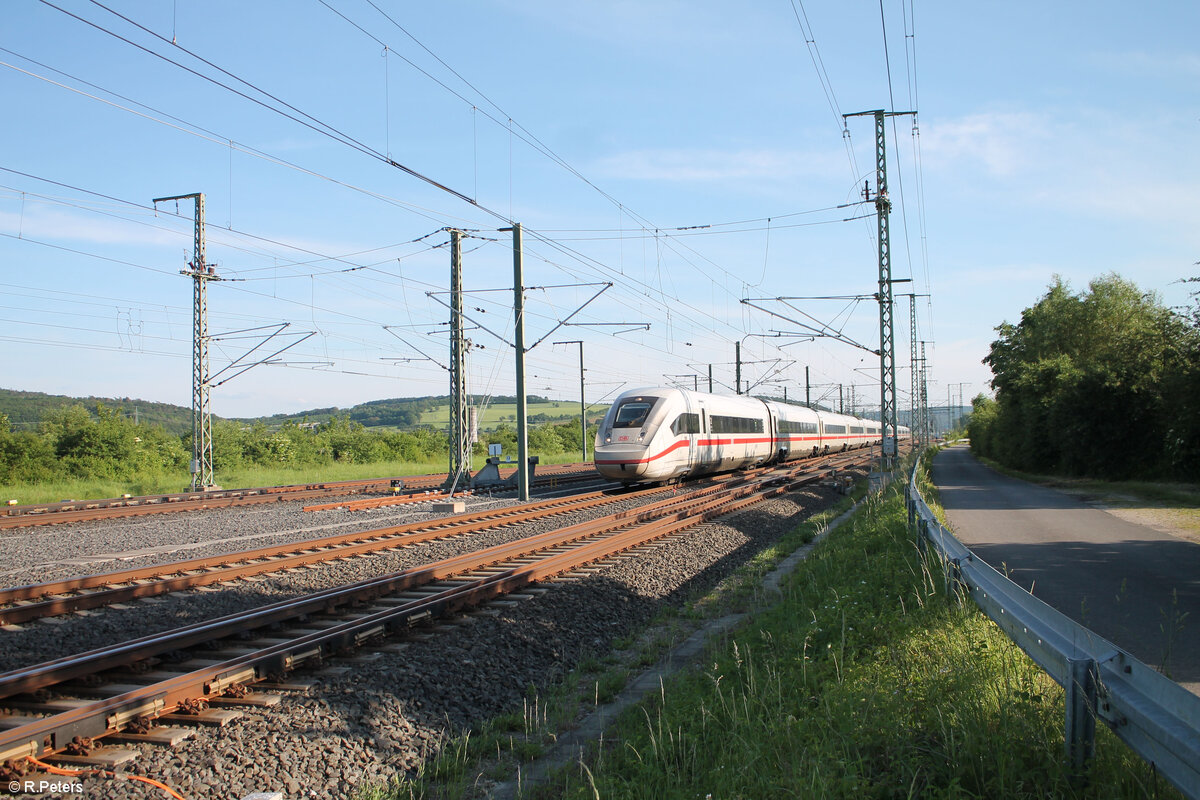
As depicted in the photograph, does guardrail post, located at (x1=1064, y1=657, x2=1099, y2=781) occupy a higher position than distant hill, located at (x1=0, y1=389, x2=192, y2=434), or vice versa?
distant hill, located at (x1=0, y1=389, x2=192, y2=434)

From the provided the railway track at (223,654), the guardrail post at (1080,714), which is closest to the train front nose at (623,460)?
the railway track at (223,654)

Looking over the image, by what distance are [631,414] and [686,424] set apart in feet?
7.25

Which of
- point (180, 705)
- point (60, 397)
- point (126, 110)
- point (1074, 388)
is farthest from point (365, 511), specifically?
point (60, 397)

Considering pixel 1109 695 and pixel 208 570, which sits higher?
pixel 1109 695

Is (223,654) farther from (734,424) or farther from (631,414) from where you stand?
(734,424)

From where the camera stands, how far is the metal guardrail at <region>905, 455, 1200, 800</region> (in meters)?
2.69

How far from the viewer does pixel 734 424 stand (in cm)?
2962

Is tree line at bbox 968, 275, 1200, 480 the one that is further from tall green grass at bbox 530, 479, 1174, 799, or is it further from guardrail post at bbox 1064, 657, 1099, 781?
guardrail post at bbox 1064, 657, 1099, 781

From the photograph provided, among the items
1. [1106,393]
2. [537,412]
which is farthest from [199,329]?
[537,412]

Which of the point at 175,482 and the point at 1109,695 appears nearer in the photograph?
the point at 1109,695

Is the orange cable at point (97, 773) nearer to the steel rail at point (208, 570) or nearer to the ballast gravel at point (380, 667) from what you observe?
the ballast gravel at point (380, 667)

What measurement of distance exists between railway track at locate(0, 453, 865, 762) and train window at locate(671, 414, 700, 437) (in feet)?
41.3

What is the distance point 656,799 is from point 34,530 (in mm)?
17155

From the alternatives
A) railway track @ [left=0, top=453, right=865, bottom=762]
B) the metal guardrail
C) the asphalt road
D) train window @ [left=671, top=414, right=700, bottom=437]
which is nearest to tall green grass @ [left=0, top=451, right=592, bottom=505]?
train window @ [left=671, top=414, right=700, bottom=437]
